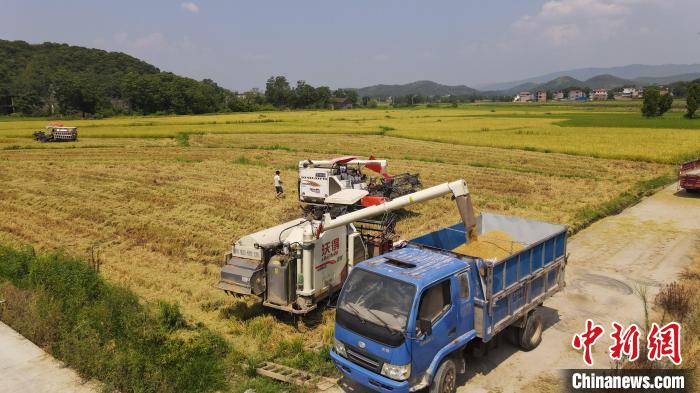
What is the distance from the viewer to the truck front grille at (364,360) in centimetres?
710

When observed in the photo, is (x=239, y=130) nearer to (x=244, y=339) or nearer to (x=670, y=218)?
(x=670, y=218)

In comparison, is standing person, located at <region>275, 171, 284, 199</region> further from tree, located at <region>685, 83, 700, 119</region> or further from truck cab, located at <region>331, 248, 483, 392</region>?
tree, located at <region>685, 83, 700, 119</region>

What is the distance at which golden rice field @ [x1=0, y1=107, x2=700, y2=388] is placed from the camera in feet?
40.7

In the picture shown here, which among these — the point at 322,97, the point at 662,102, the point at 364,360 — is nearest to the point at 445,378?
the point at 364,360

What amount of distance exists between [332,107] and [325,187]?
12083 centimetres

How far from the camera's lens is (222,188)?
23703 mm

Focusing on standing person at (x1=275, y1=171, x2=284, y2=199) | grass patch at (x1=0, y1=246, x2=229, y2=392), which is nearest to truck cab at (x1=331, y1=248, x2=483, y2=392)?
grass patch at (x1=0, y1=246, x2=229, y2=392)

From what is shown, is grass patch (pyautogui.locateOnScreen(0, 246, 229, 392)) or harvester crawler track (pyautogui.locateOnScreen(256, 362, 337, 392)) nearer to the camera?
grass patch (pyautogui.locateOnScreen(0, 246, 229, 392))

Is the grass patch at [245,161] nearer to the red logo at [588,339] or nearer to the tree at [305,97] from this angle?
the red logo at [588,339]

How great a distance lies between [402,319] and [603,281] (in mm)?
8267

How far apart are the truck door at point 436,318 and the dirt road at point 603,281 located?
50.8 inches

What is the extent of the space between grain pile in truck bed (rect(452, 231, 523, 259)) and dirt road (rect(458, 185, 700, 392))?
65.5 inches

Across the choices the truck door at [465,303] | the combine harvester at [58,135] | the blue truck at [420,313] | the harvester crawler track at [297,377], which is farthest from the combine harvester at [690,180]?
the combine harvester at [58,135]

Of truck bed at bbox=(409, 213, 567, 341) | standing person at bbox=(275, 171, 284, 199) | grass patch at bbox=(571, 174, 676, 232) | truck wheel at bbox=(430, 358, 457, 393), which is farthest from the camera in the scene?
standing person at bbox=(275, 171, 284, 199)
